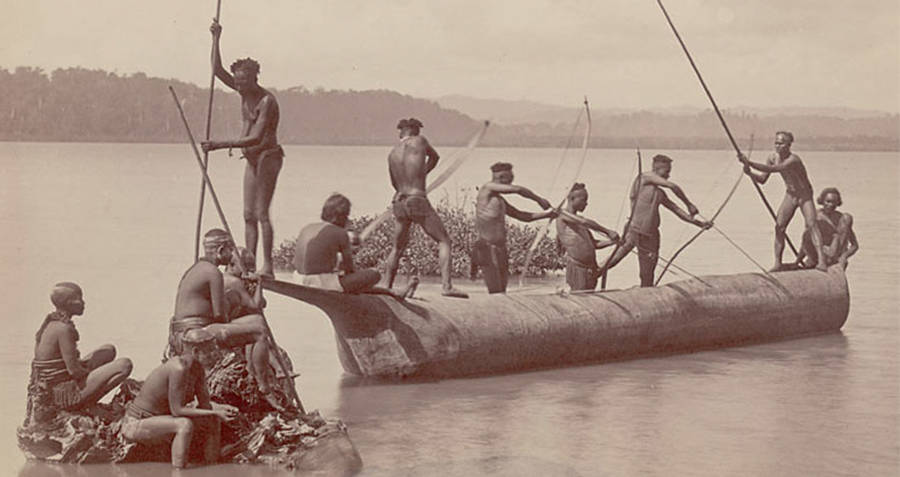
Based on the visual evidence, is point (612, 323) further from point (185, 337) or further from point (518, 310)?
point (185, 337)

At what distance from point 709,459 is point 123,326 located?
8.09m

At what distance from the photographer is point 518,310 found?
49.1 feet

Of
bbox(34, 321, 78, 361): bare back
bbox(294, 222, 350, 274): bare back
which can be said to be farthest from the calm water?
bbox(294, 222, 350, 274): bare back

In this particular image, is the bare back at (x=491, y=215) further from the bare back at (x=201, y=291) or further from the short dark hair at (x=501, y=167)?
the bare back at (x=201, y=291)

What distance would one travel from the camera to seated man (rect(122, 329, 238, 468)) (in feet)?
34.6

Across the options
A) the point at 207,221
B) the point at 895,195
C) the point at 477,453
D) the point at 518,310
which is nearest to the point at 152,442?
the point at 477,453

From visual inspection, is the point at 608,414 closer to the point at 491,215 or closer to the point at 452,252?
the point at 491,215

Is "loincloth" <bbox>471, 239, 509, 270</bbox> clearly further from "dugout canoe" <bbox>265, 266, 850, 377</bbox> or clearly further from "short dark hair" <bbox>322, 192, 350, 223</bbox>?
"short dark hair" <bbox>322, 192, 350, 223</bbox>

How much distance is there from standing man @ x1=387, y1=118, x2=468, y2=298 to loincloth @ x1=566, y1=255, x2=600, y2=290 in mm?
2039

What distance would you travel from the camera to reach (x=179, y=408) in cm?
1059

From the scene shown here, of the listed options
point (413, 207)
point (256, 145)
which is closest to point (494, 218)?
point (413, 207)

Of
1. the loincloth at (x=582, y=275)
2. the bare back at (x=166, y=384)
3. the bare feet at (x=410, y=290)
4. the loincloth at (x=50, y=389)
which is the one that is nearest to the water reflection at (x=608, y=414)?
the bare feet at (x=410, y=290)

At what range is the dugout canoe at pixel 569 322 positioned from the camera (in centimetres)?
1405

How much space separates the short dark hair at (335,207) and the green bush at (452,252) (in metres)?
9.03
